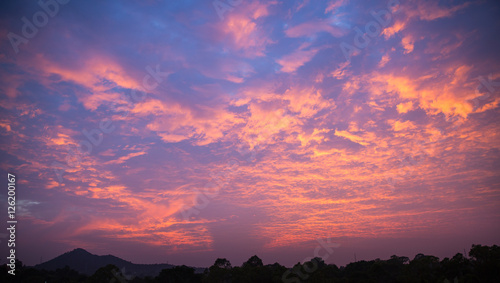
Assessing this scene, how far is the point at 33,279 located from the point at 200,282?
40093 mm

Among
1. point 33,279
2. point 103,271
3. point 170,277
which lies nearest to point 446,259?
point 170,277

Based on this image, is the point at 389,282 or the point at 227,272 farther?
the point at 227,272

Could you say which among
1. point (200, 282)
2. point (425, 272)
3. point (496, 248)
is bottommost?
point (200, 282)

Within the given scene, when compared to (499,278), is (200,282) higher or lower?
lower

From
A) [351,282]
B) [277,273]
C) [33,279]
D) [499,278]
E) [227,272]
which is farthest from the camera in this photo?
[33,279]

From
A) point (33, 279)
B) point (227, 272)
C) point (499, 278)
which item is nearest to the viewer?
point (499, 278)

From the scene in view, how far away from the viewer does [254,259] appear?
92688 millimetres

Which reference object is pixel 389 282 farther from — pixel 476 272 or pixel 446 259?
pixel 476 272

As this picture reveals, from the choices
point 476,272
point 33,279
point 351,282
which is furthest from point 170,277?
point 476,272

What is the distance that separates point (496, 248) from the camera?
42.8 meters

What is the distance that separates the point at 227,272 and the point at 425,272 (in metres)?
40.0

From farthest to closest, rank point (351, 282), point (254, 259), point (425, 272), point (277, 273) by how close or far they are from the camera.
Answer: point (254, 259) → point (277, 273) → point (351, 282) → point (425, 272)

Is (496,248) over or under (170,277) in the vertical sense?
over

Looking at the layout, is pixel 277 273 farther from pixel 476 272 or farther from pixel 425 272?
pixel 476 272
